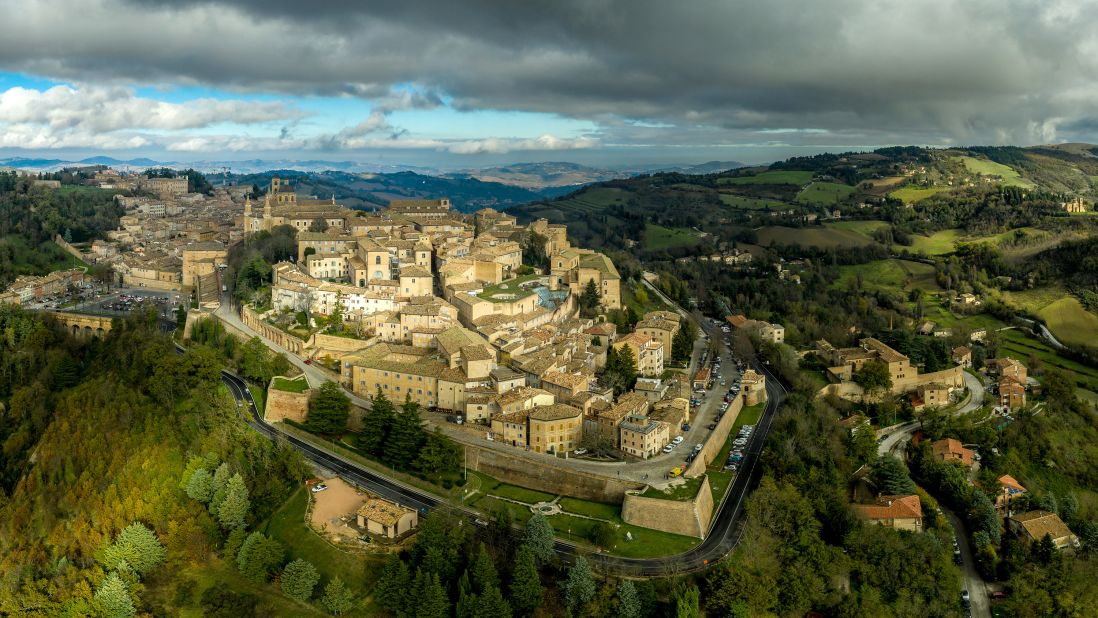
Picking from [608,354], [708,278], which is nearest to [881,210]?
[708,278]

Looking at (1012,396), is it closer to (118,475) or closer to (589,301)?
(589,301)

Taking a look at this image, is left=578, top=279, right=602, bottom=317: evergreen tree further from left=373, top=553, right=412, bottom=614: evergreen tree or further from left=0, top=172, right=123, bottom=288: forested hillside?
left=0, top=172, right=123, bottom=288: forested hillside

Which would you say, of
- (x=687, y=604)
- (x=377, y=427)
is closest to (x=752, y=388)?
(x=687, y=604)

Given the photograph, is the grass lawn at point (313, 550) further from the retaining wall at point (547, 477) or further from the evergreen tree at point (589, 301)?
the evergreen tree at point (589, 301)

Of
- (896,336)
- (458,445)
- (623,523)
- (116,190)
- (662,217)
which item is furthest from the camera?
(662,217)

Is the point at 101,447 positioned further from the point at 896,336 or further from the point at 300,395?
the point at 896,336

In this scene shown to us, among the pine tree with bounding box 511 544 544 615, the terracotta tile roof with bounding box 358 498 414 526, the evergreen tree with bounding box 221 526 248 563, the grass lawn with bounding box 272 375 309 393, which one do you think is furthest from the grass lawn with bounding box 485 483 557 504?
the grass lawn with bounding box 272 375 309 393
